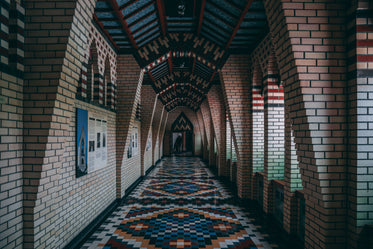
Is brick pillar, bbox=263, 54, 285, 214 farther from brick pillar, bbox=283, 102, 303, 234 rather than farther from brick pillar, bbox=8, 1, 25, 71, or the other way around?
brick pillar, bbox=8, 1, 25, 71

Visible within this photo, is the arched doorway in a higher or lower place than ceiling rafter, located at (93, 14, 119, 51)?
lower

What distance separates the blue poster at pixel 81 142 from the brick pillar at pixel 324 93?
13.0 ft

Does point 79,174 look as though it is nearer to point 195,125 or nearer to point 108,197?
point 108,197

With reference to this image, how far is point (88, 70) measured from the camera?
217 inches

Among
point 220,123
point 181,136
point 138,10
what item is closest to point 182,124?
point 181,136

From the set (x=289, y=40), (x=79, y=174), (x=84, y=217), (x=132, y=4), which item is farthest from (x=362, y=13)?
(x=84, y=217)

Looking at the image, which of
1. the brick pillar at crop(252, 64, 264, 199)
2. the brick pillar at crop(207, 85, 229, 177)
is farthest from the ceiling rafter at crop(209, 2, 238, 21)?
the brick pillar at crop(207, 85, 229, 177)

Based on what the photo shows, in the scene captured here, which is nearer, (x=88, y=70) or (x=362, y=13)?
(x=362, y=13)

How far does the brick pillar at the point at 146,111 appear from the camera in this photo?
11.3 meters

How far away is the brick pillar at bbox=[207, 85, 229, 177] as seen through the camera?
36.7 feet

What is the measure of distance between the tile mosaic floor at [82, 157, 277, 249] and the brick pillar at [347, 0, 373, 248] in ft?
8.62

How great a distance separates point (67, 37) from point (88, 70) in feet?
10.3

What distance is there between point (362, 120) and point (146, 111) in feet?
32.7

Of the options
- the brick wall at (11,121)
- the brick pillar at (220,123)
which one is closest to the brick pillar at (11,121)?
the brick wall at (11,121)
